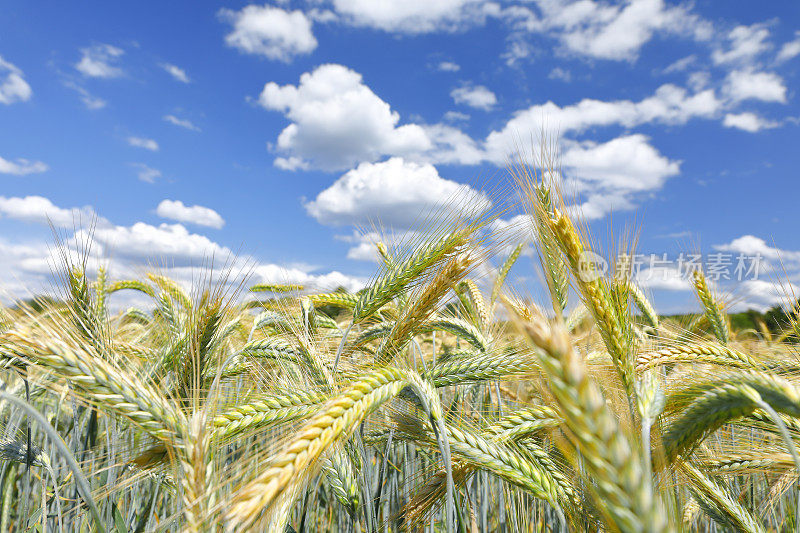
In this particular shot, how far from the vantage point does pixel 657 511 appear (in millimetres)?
692

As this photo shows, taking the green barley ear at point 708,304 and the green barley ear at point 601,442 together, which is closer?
the green barley ear at point 601,442

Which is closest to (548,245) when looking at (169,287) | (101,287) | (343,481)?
(343,481)

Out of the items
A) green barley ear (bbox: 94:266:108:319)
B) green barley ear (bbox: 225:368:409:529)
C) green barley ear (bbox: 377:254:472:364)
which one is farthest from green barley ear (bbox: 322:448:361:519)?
green barley ear (bbox: 94:266:108:319)

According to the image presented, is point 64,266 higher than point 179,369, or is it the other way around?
point 64,266

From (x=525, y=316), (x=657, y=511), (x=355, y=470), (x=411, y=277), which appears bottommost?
(x=355, y=470)

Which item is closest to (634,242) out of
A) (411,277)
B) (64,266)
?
(411,277)

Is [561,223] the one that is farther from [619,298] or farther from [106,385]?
[106,385]

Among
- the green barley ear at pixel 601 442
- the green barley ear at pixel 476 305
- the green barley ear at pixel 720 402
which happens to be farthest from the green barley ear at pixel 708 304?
the green barley ear at pixel 601 442

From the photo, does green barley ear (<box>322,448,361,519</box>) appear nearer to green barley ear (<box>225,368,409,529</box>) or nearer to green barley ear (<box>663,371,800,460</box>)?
green barley ear (<box>225,368,409,529</box>)

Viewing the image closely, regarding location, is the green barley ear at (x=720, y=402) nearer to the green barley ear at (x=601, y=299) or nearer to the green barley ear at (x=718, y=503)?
the green barley ear at (x=601, y=299)

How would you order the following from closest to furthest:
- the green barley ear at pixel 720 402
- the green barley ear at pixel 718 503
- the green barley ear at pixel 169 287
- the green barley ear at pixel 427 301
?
the green barley ear at pixel 720 402, the green barley ear at pixel 718 503, the green barley ear at pixel 427 301, the green barley ear at pixel 169 287

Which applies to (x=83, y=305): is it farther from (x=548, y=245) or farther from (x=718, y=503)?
(x=718, y=503)

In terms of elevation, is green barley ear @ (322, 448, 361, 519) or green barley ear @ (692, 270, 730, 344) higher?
green barley ear @ (692, 270, 730, 344)

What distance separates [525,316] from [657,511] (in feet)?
5.40
